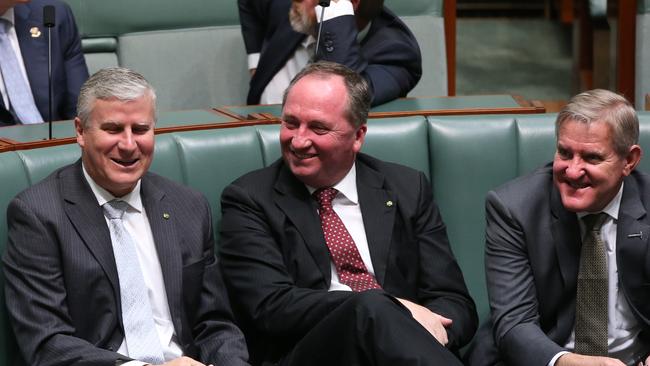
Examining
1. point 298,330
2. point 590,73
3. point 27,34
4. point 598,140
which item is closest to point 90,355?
point 298,330

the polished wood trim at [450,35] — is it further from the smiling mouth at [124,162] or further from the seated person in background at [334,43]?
the smiling mouth at [124,162]

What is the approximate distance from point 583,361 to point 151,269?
72 cm

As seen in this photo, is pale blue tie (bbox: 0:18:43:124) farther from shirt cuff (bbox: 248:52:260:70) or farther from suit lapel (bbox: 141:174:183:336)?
suit lapel (bbox: 141:174:183:336)

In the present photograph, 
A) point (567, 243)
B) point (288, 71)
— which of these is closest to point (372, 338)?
point (567, 243)

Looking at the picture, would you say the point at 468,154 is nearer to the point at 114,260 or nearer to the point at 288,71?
the point at 288,71

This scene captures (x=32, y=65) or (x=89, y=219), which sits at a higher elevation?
(x=32, y=65)

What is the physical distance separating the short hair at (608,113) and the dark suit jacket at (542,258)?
130 mm

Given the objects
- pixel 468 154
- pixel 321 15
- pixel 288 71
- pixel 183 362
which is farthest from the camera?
pixel 288 71

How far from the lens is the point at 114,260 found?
1.97m

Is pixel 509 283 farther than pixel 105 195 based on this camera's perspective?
Yes

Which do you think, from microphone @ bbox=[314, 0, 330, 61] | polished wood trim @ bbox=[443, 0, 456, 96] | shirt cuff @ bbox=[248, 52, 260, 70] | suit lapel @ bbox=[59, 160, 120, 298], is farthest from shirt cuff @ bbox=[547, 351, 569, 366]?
polished wood trim @ bbox=[443, 0, 456, 96]

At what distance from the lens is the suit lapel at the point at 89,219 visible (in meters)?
1.95

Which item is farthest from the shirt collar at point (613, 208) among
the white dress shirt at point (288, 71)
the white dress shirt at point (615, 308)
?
the white dress shirt at point (288, 71)

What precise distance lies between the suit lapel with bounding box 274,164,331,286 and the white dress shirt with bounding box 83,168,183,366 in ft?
0.88
